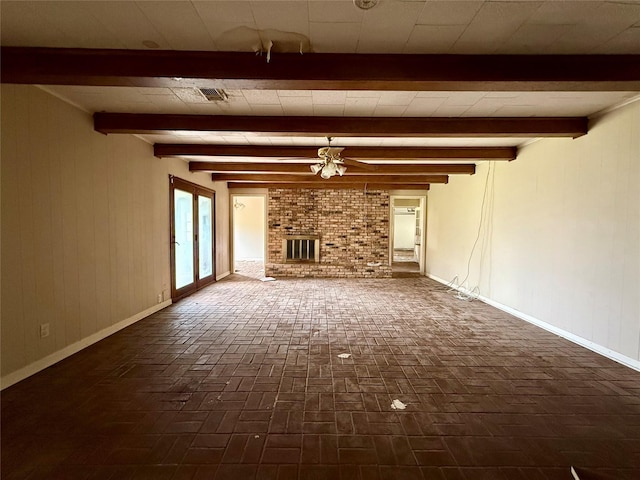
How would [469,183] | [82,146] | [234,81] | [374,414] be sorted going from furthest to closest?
[469,183] < [82,146] < [234,81] < [374,414]

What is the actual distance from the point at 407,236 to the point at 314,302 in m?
10.3

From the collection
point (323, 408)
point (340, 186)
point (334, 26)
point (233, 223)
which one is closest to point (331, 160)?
point (334, 26)

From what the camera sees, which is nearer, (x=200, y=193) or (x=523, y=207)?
(x=523, y=207)

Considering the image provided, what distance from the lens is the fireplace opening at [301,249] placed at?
7938 millimetres

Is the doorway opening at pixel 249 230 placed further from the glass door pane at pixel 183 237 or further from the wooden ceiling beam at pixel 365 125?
the wooden ceiling beam at pixel 365 125

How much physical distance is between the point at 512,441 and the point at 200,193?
6116mm

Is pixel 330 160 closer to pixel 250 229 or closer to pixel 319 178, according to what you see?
pixel 319 178

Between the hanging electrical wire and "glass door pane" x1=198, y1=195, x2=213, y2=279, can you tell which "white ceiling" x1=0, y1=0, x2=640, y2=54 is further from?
"glass door pane" x1=198, y1=195, x2=213, y2=279

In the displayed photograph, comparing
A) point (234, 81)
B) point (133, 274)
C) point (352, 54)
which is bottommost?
point (133, 274)

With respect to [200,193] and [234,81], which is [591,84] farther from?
[200,193]

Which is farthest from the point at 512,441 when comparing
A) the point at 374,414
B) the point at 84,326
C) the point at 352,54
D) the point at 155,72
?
the point at 84,326

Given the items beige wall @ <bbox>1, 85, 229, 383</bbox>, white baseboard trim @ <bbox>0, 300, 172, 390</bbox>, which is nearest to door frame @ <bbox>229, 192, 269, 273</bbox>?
beige wall @ <bbox>1, 85, 229, 383</bbox>

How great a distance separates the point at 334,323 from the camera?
3.99 meters

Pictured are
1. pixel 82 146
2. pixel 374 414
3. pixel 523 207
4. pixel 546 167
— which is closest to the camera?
pixel 374 414
